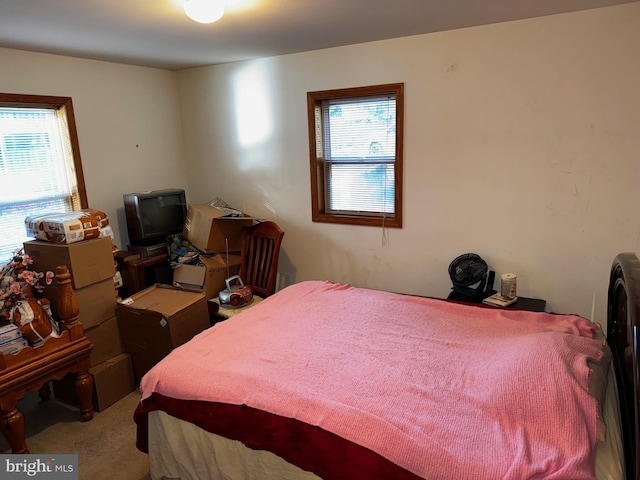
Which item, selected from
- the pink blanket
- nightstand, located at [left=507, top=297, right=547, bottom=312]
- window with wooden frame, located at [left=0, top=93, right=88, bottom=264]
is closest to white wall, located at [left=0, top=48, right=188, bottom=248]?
window with wooden frame, located at [left=0, top=93, right=88, bottom=264]

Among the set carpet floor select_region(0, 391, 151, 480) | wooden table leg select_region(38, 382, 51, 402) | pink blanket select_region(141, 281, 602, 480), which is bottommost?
carpet floor select_region(0, 391, 151, 480)

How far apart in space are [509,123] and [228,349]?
2165 millimetres

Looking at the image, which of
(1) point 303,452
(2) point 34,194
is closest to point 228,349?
(1) point 303,452

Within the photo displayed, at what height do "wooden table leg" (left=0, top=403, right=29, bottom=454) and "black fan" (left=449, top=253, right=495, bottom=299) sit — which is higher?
"black fan" (left=449, top=253, right=495, bottom=299)

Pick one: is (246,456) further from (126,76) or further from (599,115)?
(126,76)

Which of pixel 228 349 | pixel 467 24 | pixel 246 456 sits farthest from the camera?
pixel 467 24

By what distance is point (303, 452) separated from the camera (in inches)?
57.1

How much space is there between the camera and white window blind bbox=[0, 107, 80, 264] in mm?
2830

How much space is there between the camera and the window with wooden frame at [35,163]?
2.83 meters

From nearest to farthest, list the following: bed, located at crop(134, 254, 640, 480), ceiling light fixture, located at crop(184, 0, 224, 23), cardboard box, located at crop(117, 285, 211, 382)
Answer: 1. bed, located at crop(134, 254, 640, 480)
2. ceiling light fixture, located at crop(184, 0, 224, 23)
3. cardboard box, located at crop(117, 285, 211, 382)

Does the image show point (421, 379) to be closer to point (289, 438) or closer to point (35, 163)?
point (289, 438)

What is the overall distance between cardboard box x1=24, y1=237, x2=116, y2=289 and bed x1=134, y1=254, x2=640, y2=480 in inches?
40.8

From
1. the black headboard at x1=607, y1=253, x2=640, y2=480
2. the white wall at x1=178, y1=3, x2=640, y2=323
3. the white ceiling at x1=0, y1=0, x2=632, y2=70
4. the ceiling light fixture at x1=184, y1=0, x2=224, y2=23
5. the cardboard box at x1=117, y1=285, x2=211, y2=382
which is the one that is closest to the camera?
the black headboard at x1=607, y1=253, x2=640, y2=480

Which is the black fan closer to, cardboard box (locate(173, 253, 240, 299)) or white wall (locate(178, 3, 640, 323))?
white wall (locate(178, 3, 640, 323))
